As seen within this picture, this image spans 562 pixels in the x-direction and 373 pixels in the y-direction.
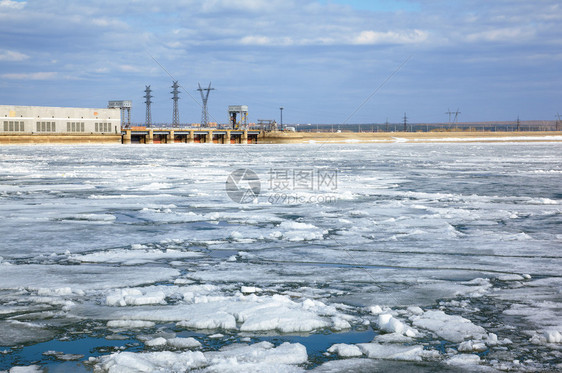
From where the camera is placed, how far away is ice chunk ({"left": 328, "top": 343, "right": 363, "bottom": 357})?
476 cm

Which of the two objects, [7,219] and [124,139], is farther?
[124,139]

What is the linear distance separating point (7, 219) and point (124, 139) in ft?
302

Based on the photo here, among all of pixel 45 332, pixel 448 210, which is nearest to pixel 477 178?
pixel 448 210

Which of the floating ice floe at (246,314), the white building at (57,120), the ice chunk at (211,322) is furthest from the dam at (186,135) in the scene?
the ice chunk at (211,322)

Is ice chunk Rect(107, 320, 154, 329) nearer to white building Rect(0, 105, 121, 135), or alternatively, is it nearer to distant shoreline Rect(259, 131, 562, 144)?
white building Rect(0, 105, 121, 135)

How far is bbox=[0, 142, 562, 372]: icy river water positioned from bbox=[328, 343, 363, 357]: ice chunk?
1cm

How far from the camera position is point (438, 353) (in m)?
4.77

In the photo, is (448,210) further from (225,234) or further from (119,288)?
(119,288)

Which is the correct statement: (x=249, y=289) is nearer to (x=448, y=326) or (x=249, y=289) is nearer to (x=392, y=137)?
(x=448, y=326)

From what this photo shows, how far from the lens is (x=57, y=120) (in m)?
90.1

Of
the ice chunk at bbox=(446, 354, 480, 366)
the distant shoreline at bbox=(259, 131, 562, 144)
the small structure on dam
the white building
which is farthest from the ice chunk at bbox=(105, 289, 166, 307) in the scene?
the distant shoreline at bbox=(259, 131, 562, 144)

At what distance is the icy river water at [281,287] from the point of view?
4754 mm

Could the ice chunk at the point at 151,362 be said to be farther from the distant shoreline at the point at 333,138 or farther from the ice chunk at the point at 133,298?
the distant shoreline at the point at 333,138

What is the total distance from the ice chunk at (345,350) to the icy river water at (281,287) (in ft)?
0.04
